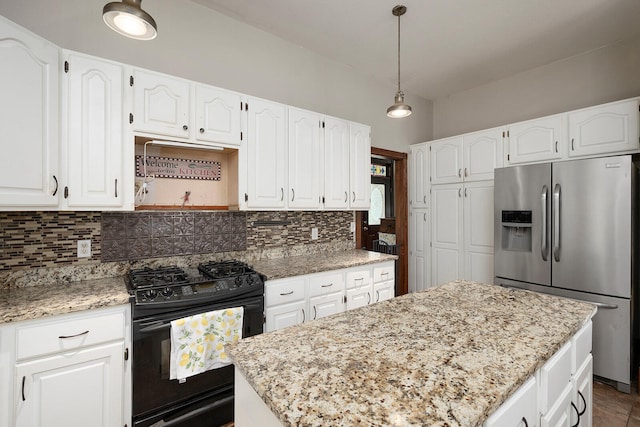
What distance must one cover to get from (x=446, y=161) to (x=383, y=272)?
5.39ft

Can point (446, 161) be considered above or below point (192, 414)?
above

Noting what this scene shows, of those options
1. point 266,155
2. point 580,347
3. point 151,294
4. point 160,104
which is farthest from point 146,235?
point 580,347

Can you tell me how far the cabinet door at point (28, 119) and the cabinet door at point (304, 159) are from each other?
1520 millimetres

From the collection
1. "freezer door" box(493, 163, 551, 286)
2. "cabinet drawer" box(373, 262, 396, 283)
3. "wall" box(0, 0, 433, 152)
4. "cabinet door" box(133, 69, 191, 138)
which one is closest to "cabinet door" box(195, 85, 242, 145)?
"cabinet door" box(133, 69, 191, 138)

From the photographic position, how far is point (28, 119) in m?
1.56

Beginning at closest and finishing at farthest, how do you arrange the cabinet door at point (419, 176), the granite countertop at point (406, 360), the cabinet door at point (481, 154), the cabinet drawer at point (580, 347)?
the granite countertop at point (406, 360), the cabinet drawer at point (580, 347), the cabinet door at point (481, 154), the cabinet door at point (419, 176)

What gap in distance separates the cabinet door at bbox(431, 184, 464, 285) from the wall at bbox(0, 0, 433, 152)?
0.88 meters

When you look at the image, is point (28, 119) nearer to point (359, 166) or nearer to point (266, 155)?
point (266, 155)

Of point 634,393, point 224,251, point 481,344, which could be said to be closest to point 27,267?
point 224,251

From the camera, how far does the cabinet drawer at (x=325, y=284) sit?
240 centimetres

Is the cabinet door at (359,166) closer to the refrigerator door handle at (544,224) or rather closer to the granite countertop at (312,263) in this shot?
the granite countertop at (312,263)

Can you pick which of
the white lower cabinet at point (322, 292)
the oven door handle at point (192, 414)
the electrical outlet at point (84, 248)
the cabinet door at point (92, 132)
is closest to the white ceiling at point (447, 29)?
the cabinet door at point (92, 132)

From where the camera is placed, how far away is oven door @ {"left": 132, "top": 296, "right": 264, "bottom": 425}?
1.64 meters

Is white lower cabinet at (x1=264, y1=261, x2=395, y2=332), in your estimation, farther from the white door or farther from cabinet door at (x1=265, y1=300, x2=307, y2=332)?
the white door
